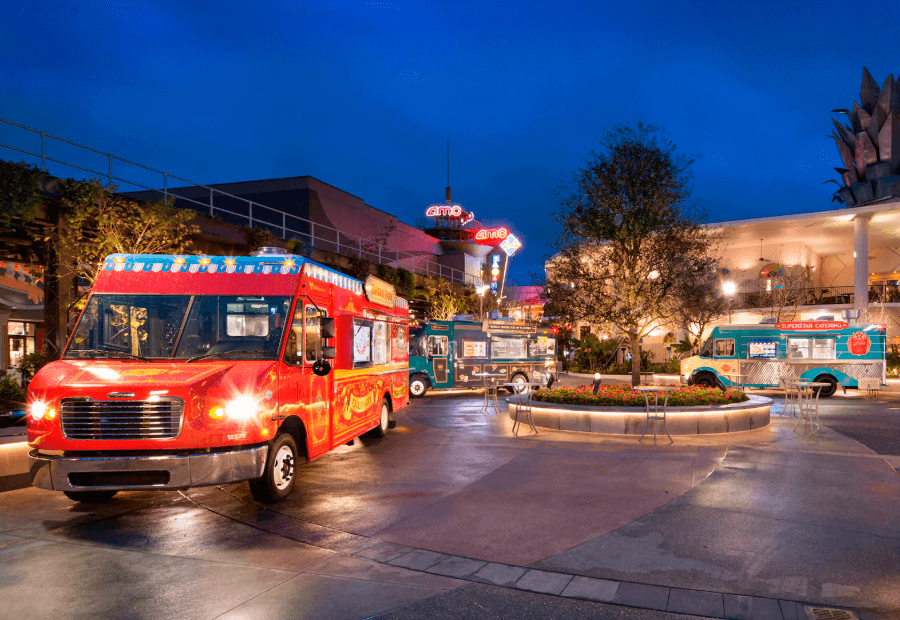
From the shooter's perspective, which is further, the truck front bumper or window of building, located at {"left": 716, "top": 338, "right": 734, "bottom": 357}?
Result: window of building, located at {"left": 716, "top": 338, "right": 734, "bottom": 357}

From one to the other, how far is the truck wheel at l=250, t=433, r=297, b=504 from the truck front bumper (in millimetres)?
737

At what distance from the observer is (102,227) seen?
12297mm

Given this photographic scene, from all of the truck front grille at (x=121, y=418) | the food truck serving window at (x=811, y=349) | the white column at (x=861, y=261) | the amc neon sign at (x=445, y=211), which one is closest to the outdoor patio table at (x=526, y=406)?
the truck front grille at (x=121, y=418)

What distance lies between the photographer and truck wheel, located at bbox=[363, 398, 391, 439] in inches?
473

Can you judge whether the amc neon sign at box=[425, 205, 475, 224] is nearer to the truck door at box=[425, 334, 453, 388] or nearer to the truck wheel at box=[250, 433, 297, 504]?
the truck door at box=[425, 334, 453, 388]

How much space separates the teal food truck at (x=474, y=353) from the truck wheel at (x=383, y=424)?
807 centimetres

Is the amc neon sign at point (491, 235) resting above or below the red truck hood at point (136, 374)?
above

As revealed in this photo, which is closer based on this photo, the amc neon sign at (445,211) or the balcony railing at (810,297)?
the balcony railing at (810,297)

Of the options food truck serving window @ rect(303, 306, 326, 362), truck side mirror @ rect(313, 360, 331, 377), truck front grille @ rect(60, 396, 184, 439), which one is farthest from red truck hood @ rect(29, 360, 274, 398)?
food truck serving window @ rect(303, 306, 326, 362)

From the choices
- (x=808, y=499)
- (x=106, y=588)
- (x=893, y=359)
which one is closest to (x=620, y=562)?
(x=808, y=499)

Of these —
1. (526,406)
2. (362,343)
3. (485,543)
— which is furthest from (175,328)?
(526,406)

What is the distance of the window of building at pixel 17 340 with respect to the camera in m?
24.9

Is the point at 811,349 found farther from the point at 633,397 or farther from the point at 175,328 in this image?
the point at 175,328

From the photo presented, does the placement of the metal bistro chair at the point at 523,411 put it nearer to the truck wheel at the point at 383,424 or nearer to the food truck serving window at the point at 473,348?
the truck wheel at the point at 383,424
